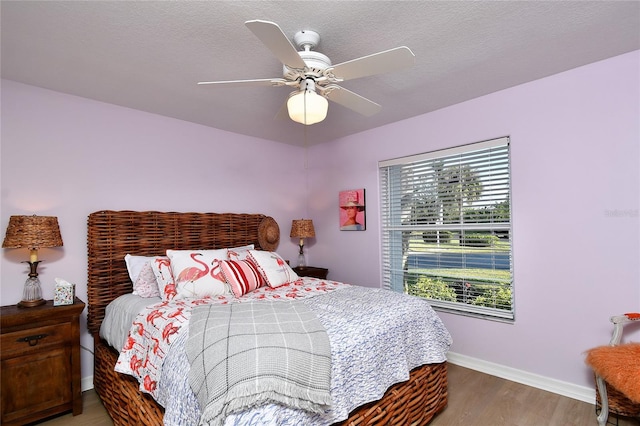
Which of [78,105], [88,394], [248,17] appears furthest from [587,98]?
[88,394]

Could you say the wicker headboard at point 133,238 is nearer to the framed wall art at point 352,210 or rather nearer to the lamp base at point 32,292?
the lamp base at point 32,292

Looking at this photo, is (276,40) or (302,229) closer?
(276,40)

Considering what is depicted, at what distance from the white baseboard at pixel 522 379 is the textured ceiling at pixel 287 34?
2.39 m

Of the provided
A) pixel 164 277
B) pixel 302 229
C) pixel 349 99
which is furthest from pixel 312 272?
pixel 349 99

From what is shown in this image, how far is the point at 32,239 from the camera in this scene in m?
2.18

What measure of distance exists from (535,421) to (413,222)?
73.7 inches

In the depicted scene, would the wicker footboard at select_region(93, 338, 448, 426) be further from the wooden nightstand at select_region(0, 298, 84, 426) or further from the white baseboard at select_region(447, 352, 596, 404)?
the white baseboard at select_region(447, 352, 596, 404)

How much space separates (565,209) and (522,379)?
1.43 meters

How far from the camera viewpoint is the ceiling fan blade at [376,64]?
148cm

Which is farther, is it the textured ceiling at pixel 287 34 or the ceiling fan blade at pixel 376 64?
the textured ceiling at pixel 287 34

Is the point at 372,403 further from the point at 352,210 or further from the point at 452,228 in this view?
the point at 352,210

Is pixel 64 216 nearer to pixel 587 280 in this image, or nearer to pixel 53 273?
pixel 53 273

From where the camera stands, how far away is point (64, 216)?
2.57 m

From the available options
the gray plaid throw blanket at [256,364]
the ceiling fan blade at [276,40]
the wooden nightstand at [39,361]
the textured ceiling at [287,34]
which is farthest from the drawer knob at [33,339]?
the ceiling fan blade at [276,40]
